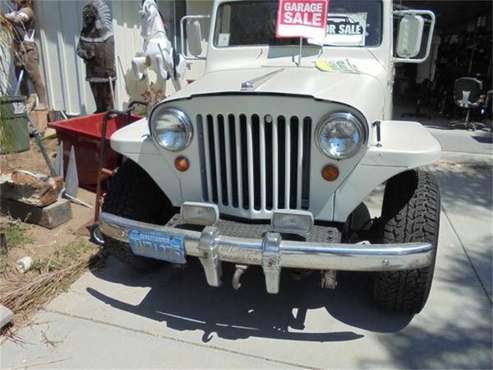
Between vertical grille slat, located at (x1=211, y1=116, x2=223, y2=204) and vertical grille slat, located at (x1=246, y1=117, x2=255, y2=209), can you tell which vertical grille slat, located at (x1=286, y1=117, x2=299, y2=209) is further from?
vertical grille slat, located at (x1=211, y1=116, x2=223, y2=204)

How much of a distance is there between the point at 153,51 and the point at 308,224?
4.40m

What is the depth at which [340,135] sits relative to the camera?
2234 mm

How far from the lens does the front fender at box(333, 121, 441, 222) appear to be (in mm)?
2234

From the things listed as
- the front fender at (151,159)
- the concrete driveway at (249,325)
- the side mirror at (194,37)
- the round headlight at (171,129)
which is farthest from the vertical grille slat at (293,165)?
the side mirror at (194,37)

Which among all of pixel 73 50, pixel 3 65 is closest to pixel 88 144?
pixel 3 65

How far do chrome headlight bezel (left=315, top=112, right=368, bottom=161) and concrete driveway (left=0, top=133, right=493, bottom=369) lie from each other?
1032 mm

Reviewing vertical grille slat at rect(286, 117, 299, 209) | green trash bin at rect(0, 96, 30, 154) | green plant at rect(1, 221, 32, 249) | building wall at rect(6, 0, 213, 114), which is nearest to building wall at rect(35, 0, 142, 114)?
building wall at rect(6, 0, 213, 114)

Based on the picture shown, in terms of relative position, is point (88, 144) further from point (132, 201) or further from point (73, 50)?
point (73, 50)

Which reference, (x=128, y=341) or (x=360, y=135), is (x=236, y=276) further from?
(x=360, y=135)

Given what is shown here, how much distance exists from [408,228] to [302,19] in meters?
1.56

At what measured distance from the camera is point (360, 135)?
2209mm

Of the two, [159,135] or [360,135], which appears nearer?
[360,135]

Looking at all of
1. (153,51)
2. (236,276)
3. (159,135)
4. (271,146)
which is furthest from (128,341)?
(153,51)

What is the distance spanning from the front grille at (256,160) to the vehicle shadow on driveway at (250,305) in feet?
2.25
